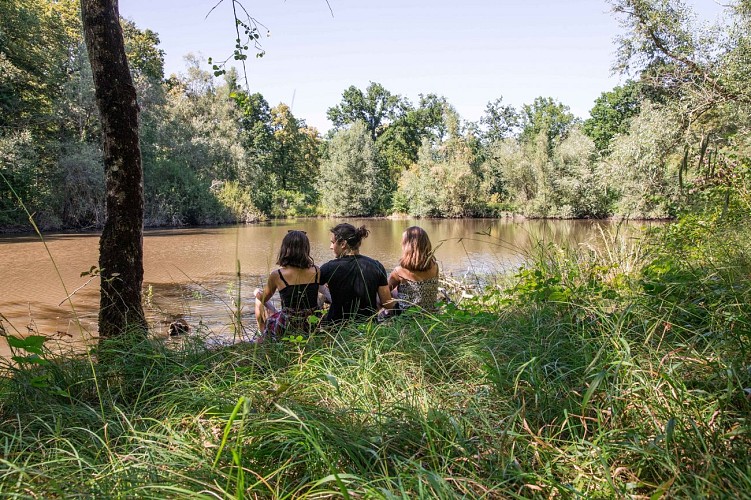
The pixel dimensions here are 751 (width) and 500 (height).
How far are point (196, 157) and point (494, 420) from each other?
33931 mm

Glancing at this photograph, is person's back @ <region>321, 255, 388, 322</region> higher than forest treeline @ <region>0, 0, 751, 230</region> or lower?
lower

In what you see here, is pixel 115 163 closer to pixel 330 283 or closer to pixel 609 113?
pixel 330 283

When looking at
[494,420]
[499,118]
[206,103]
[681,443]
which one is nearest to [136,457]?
[494,420]

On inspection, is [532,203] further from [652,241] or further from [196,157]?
[652,241]

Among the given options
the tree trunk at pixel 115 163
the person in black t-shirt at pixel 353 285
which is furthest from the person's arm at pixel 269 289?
the tree trunk at pixel 115 163

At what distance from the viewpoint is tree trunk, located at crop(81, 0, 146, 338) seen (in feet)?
10.4

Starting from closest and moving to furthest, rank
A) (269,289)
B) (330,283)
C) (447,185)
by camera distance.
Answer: (269,289) < (330,283) < (447,185)

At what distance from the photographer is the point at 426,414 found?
167 cm

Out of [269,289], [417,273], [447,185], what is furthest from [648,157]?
[447,185]

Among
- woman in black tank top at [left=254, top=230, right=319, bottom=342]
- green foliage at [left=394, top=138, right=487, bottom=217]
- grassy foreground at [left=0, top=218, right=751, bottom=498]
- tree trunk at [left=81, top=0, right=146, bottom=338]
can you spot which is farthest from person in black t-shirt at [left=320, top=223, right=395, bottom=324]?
green foliage at [left=394, top=138, right=487, bottom=217]

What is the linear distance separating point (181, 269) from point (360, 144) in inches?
1280

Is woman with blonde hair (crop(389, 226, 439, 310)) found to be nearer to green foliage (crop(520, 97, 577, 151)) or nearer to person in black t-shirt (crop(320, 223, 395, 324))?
person in black t-shirt (crop(320, 223, 395, 324))

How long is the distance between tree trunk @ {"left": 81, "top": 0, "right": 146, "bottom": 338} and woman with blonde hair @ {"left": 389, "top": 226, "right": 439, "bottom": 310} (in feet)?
6.67

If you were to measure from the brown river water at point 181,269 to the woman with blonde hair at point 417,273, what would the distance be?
1.28 ft
